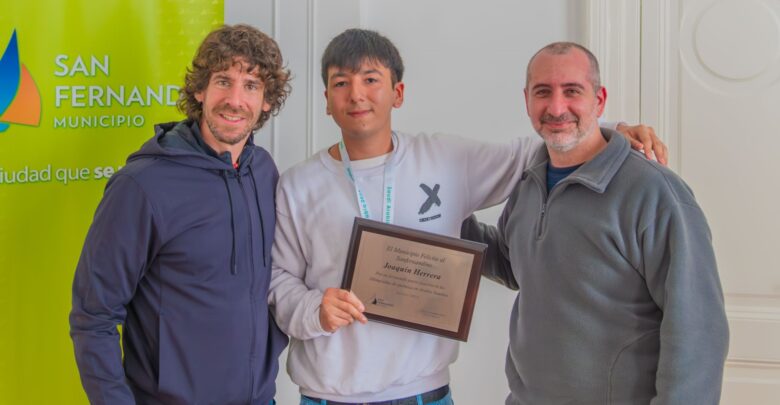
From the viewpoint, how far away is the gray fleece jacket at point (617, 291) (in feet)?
4.94

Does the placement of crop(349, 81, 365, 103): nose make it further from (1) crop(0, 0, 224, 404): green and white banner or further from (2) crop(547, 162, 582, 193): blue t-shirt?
(1) crop(0, 0, 224, 404): green and white banner

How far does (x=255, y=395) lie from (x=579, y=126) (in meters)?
1.22

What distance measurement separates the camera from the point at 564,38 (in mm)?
2775

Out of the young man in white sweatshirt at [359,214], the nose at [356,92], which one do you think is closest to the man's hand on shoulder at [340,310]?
the young man in white sweatshirt at [359,214]

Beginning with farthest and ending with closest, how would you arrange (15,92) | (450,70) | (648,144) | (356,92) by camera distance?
(450,70)
(15,92)
(356,92)
(648,144)

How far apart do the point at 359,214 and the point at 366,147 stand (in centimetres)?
22

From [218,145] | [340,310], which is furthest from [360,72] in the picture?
[340,310]

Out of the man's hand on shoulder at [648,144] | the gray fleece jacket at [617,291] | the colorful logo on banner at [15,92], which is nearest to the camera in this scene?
the gray fleece jacket at [617,291]

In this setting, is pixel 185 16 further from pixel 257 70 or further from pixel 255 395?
pixel 255 395

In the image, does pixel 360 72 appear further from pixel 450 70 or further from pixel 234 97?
pixel 450 70

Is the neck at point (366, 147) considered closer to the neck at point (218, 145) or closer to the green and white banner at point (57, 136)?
the neck at point (218, 145)

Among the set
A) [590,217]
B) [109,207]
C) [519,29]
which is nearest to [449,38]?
[519,29]

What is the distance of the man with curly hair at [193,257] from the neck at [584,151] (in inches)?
35.5

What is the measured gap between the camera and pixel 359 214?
199cm
